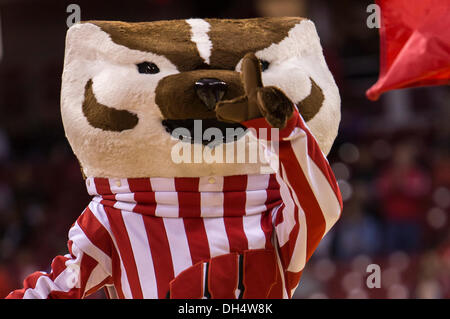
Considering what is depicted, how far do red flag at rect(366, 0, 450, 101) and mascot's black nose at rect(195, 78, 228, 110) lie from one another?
243 mm

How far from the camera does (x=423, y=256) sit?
3.16 meters

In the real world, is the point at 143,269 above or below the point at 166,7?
above

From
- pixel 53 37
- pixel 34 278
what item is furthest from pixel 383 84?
pixel 53 37

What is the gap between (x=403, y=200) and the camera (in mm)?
3361

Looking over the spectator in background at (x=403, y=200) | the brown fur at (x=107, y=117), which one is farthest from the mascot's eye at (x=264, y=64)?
the spectator in background at (x=403, y=200)

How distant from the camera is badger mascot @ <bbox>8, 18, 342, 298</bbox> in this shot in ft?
4.23

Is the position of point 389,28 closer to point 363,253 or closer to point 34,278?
point 34,278

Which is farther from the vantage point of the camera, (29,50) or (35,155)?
(29,50)

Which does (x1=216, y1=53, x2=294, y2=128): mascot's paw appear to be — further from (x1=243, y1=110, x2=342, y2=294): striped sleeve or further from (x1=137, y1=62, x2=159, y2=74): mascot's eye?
(x1=137, y1=62, x2=159, y2=74): mascot's eye

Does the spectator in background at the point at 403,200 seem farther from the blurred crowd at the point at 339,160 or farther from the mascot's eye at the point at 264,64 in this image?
the mascot's eye at the point at 264,64

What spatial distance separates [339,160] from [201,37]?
2.47 metres

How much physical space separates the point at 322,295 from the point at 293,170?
2143 millimetres

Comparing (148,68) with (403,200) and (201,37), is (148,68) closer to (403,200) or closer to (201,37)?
(201,37)

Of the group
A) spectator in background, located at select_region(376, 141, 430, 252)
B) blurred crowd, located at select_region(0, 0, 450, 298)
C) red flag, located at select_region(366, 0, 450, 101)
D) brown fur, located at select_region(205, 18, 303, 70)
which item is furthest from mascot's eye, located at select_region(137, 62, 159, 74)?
spectator in background, located at select_region(376, 141, 430, 252)
